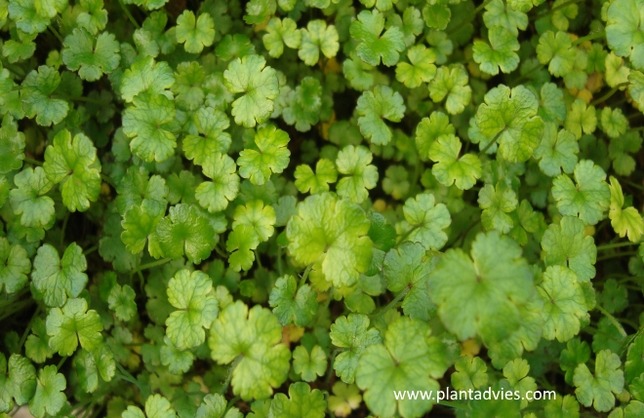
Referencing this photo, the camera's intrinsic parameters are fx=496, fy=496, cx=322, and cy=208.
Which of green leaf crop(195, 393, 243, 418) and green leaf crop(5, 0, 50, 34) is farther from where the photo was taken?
green leaf crop(5, 0, 50, 34)

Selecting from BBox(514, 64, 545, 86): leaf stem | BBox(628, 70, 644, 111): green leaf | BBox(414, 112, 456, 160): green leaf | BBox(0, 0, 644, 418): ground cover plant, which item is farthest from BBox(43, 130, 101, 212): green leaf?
BBox(628, 70, 644, 111): green leaf

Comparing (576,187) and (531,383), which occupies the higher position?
(576,187)

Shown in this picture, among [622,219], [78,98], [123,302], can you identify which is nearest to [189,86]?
[78,98]

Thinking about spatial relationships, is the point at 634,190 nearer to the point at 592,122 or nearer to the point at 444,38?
the point at 592,122

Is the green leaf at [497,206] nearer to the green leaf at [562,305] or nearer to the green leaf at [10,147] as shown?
the green leaf at [562,305]

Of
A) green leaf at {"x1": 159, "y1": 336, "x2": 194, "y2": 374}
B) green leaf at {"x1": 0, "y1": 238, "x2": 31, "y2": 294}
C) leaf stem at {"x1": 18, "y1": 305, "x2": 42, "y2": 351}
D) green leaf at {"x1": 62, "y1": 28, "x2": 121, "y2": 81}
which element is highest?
green leaf at {"x1": 62, "y1": 28, "x2": 121, "y2": 81}

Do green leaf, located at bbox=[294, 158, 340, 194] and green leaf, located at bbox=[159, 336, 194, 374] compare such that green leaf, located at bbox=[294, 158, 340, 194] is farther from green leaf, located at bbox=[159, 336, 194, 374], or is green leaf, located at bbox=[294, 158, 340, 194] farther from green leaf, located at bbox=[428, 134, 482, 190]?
green leaf, located at bbox=[159, 336, 194, 374]

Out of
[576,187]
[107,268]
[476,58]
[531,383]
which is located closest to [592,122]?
[576,187]

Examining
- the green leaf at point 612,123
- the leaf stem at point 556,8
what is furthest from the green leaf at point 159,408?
the leaf stem at point 556,8
